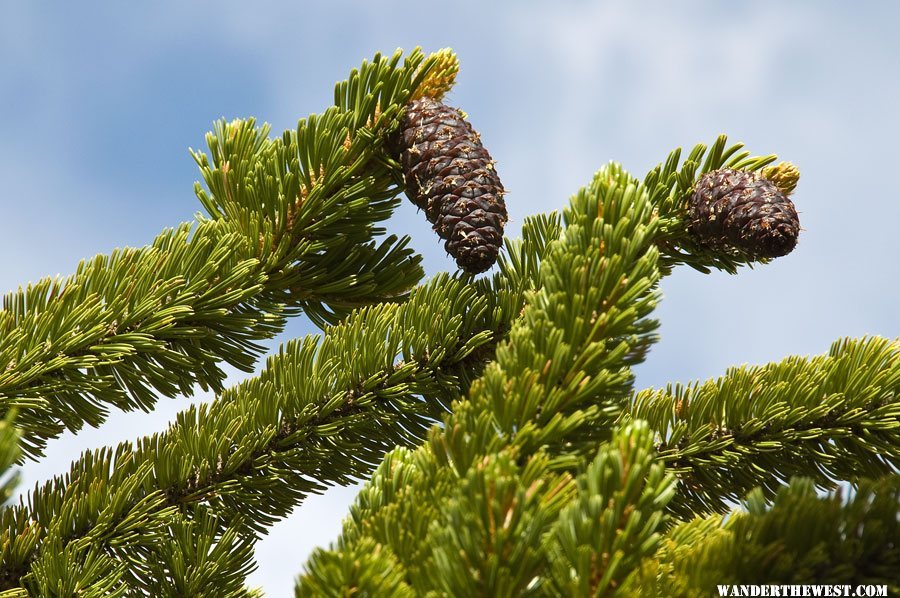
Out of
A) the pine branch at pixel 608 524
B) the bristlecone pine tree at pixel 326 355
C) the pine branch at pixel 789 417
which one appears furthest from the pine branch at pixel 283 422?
the pine branch at pixel 608 524

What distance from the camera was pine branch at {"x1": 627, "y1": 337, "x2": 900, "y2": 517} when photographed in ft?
6.56

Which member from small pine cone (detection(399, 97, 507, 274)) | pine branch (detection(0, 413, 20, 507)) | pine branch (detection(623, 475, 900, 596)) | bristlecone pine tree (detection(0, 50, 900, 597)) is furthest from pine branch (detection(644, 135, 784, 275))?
pine branch (detection(0, 413, 20, 507))

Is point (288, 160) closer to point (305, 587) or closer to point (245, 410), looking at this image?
point (245, 410)

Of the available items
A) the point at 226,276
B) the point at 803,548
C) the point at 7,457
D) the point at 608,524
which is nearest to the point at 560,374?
the point at 608,524

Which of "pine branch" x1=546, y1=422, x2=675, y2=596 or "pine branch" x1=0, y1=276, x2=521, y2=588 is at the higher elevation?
"pine branch" x1=0, y1=276, x2=521, y2=588

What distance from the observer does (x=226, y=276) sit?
213cm

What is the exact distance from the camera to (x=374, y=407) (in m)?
2.10

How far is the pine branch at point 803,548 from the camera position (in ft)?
3.61

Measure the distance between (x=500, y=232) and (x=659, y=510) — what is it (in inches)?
38.7

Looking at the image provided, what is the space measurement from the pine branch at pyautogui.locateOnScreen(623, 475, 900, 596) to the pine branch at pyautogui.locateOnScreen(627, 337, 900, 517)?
82 cm

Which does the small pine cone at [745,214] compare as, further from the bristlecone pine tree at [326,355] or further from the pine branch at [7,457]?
the pine branch at [7,457]

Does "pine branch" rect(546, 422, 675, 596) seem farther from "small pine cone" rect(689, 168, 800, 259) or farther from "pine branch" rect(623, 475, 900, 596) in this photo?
"small pine cone" rect(689, 168, 800, 259)

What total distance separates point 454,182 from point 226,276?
600 mm

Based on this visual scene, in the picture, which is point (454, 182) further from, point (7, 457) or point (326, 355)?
point (7, 457)
